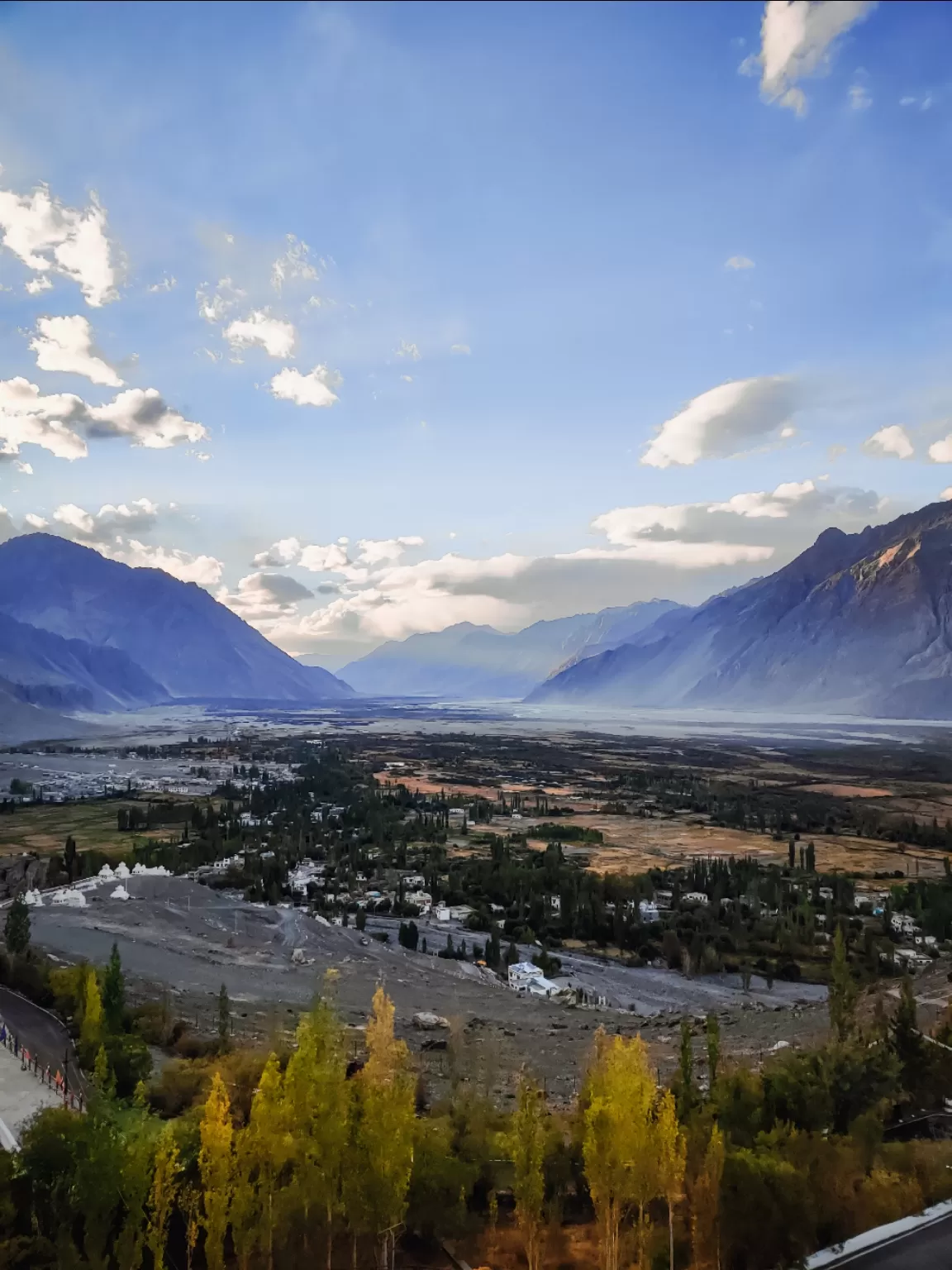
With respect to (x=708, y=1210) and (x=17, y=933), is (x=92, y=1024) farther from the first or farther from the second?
(x=708, y=1210)

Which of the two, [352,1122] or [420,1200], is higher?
[352,1122]

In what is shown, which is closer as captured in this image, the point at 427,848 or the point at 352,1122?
the point at 352,1122

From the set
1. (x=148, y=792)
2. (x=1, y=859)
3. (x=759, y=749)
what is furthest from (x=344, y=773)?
(x=759, y=749)

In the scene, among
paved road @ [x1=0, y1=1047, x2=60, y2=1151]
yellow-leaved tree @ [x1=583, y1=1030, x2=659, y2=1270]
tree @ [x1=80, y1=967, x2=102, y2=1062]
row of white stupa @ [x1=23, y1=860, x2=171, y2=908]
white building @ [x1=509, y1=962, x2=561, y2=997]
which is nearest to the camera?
yellow-leaved tree @ [x1=583, y1=1030, x2=659, y2=1270]

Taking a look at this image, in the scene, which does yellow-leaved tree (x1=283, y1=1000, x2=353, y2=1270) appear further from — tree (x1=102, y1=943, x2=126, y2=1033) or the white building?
the white building

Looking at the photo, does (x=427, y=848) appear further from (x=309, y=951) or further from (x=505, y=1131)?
(x=505, y=1131)

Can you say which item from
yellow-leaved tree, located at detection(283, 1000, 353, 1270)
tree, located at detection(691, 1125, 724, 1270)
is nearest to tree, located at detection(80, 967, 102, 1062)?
yellow-leaved tree, located at detection(283, 1000, 353, 1270)
